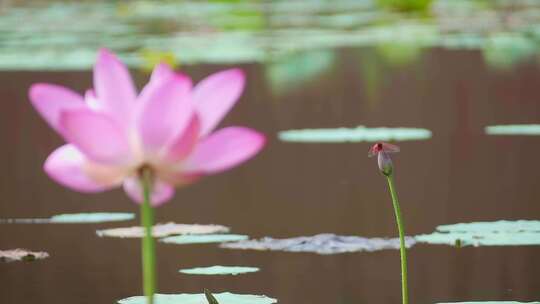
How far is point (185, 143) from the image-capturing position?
5.25ft

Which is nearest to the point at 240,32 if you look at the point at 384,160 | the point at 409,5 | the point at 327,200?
the point at 409,5

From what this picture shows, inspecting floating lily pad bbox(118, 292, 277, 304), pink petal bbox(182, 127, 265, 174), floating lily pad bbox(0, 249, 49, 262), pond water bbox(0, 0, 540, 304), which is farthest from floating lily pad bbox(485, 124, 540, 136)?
pink petal bbox(182, 127, 265, 174)

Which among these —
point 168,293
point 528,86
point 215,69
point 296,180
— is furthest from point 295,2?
point 168,293

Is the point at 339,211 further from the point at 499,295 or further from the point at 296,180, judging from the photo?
the point at 499,295

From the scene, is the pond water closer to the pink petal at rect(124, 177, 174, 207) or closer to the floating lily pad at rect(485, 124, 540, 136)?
the floating lily pad at rect(485, 124, 540, 136)

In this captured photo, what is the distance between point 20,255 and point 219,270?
1.81 feet

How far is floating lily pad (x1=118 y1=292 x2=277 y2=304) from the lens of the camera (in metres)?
2.97

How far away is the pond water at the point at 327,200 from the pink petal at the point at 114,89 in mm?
1448

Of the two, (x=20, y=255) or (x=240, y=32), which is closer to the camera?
(x=20, y=255)

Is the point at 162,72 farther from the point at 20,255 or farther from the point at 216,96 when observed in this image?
the point at 20,255

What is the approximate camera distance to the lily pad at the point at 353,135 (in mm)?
5746

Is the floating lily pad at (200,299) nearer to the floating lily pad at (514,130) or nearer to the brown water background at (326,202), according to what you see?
the brown water background at (326,202)

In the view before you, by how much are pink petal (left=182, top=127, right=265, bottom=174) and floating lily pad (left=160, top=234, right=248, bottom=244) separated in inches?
87.6

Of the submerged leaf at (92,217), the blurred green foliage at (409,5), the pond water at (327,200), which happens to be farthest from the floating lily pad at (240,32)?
the submerged leaf at (92,217)
